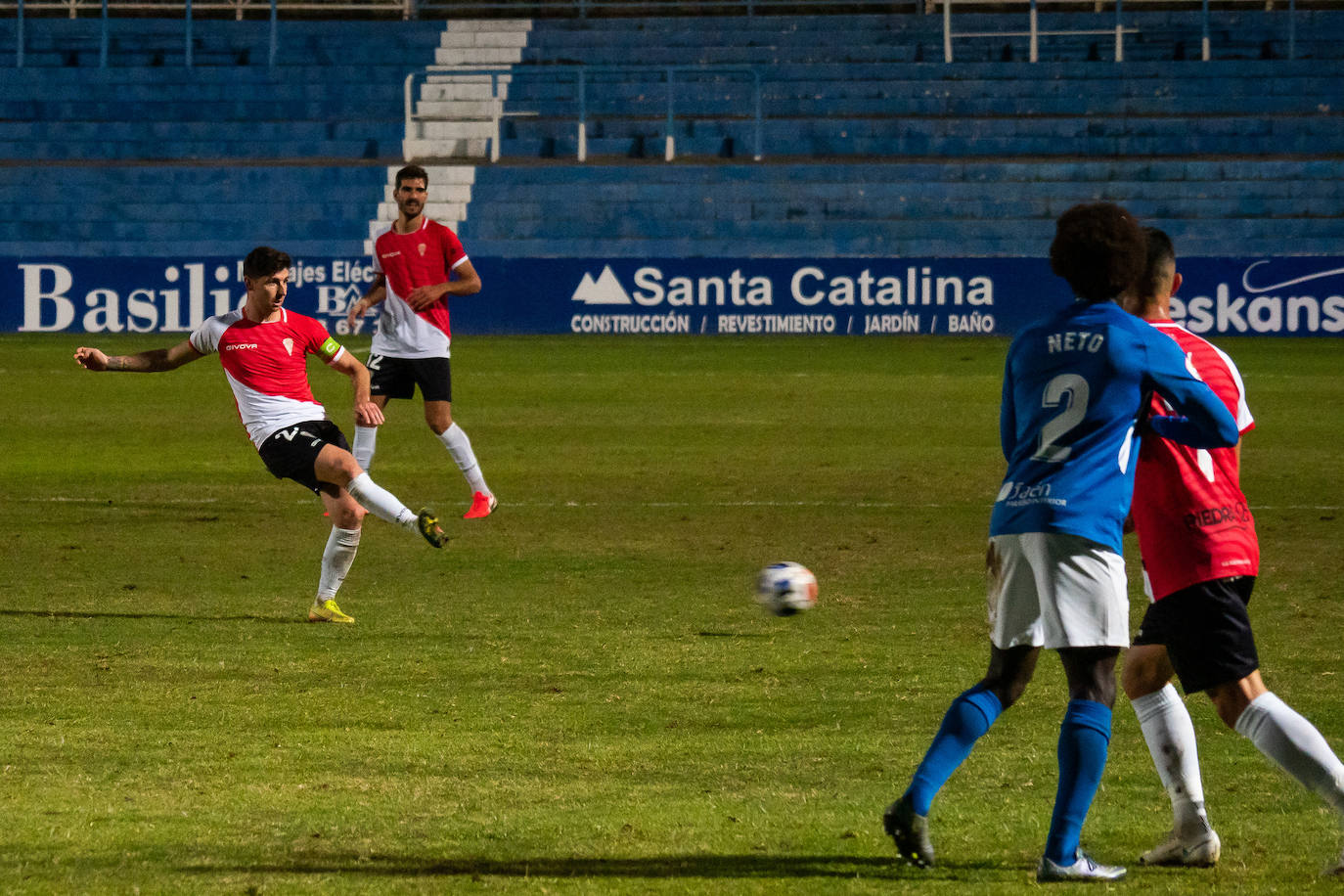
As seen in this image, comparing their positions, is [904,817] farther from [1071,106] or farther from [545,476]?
[1071,106]

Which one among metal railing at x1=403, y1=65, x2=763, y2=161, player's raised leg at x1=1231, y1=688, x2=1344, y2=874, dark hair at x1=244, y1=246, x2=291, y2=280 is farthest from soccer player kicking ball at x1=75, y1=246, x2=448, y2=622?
metal railing at x1=403, y1=65, x2=763, y2=161

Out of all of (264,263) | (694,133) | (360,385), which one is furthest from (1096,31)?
(264,263)

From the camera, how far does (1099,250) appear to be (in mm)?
3916

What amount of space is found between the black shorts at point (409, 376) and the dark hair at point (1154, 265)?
721 centimetres

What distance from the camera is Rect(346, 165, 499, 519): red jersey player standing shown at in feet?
35.7

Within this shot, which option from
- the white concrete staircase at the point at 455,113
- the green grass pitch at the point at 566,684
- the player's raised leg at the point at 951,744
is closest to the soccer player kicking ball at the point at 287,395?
the green grass pitch at the point at 566,684

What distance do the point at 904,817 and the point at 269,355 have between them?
15.2 feet

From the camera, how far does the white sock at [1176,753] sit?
4.23m

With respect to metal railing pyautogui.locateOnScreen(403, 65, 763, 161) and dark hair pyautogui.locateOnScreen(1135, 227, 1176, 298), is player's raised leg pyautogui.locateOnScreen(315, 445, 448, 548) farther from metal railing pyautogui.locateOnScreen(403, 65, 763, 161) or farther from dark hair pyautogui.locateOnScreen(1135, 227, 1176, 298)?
metal railing pyautogui.locateOnScreen(403, 65, 763, 161)

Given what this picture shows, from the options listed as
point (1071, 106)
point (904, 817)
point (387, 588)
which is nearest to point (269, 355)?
point (387, 588)

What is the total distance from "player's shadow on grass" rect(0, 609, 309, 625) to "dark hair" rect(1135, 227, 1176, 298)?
438 cm

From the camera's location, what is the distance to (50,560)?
920 centimetres

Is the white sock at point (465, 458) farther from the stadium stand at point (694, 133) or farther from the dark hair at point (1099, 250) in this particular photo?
the stadium stand at point (694, 133)

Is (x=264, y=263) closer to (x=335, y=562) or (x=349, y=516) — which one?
(x=349, y=516)
